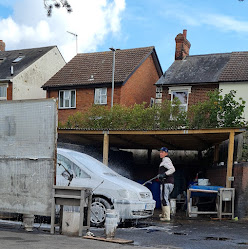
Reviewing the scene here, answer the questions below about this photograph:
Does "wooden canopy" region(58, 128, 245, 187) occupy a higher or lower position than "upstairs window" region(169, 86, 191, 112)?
lower

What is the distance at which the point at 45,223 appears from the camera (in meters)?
9.82

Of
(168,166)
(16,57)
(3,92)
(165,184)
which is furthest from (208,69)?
(16,57)

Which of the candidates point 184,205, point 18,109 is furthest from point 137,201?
point 184,205

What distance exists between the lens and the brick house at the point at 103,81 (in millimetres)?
29016

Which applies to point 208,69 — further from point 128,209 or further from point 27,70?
point 128,209

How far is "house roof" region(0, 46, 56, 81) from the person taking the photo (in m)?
34.4

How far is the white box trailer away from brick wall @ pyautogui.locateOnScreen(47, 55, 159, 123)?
20041 mm

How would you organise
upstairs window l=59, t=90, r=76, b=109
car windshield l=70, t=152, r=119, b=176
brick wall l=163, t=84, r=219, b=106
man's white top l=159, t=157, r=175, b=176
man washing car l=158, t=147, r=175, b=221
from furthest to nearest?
upstairs window l=59, t=90, r=76, b=109
brick wall l=163, t=84, r=219, b=106
man's white top l=159, t=157, r=175, b=176
man washing car l=158, t=147, r=175, b=221
car windshield l=70, t=152, r=119, b=176

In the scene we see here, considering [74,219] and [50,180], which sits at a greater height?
[50,180]

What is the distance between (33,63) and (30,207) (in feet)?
92.0

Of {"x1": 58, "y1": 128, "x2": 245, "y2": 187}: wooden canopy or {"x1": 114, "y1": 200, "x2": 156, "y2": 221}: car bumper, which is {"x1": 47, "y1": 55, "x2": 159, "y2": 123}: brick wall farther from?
{"x1": 114, "y1": 200, "x2": 156, "y2": 221}: car bumper

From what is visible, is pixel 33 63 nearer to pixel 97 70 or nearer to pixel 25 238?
pixel 97 70

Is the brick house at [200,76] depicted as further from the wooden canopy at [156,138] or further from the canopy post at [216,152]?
the canopy post at [216,152]

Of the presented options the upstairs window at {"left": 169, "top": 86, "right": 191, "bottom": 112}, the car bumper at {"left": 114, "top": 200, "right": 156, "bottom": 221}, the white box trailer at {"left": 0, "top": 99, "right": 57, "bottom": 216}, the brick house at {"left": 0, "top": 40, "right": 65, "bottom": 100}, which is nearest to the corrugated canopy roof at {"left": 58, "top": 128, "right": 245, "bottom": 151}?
the car bumper at {"left": 114, "top": 200, "right": 156, "bottom": 221}
